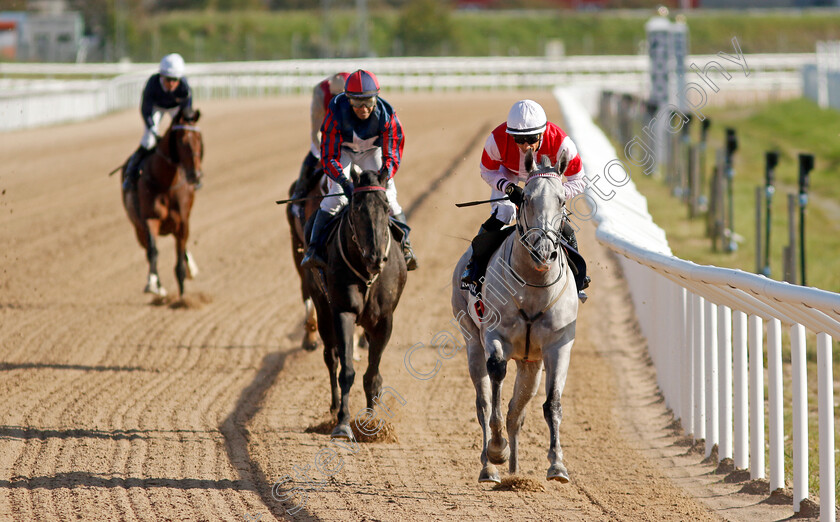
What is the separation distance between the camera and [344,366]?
20.8 feet

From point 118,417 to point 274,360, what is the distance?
1806 millimetres

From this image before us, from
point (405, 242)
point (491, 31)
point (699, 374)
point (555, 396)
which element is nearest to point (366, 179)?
point (405, 242)

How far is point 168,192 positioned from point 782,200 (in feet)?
39.3

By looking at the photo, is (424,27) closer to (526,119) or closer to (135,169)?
(135,169)

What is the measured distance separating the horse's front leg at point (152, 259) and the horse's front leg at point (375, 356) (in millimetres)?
4368

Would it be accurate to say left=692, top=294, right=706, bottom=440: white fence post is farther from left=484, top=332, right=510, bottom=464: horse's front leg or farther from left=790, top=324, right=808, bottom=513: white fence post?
left=484, top=332, right=510, bottom=464: horse's front leg

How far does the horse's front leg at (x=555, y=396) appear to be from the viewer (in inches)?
198

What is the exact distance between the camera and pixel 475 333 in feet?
18.7

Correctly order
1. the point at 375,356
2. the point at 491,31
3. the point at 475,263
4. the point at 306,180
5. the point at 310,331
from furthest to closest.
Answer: the point at 491,31 → the point at 310,331 → the point at 306,180 → the point at 375,356 → the point at 475,263

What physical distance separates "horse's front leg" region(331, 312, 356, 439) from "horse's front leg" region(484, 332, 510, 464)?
118cm

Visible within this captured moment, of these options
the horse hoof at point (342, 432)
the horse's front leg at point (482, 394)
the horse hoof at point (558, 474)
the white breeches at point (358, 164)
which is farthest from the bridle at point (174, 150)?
the horse hoof at point (558, 474)

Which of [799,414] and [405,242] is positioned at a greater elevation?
[405,242]

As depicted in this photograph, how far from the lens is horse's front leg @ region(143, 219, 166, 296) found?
408 inches

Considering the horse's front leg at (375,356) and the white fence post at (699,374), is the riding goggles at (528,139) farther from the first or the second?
the horse's front leg at (375,356)
